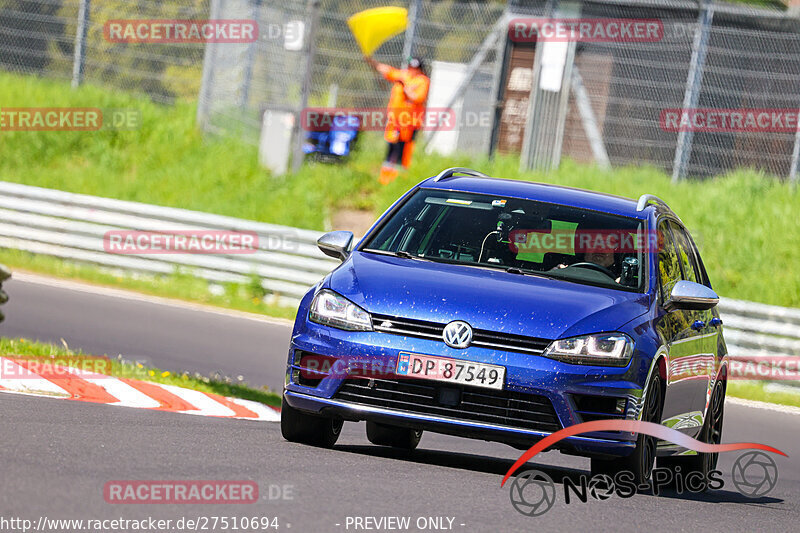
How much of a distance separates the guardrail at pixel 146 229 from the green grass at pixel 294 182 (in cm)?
316

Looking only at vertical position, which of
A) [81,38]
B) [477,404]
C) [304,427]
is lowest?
[304,427]

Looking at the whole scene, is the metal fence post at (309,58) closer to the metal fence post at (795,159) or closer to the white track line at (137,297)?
the white track line at (137,297)

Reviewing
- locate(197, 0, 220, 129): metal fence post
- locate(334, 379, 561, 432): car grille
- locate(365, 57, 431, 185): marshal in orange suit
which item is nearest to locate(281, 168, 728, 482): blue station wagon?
locate(334, 379, 561, 432): car grille

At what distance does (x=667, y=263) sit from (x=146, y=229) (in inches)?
457

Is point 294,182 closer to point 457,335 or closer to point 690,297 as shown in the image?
point 690,297

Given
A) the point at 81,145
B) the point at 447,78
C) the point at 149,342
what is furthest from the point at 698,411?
the point at 447,78

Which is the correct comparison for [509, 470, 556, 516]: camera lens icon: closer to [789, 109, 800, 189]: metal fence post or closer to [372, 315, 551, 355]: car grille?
[372, 315, 551, 355]: car grille

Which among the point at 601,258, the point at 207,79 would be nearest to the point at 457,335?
the point at 601,258

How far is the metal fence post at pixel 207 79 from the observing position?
23875 mm

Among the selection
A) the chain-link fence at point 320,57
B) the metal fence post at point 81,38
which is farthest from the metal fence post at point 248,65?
the metal fence post at point 81,38

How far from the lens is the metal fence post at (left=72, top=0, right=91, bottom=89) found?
23812mm

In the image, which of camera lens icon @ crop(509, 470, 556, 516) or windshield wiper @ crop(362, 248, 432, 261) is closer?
camera lens icon @ crop(509, 470, 556, 516)

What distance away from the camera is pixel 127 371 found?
34.7 ft

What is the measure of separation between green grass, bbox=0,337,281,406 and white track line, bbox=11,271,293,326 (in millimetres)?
6246
